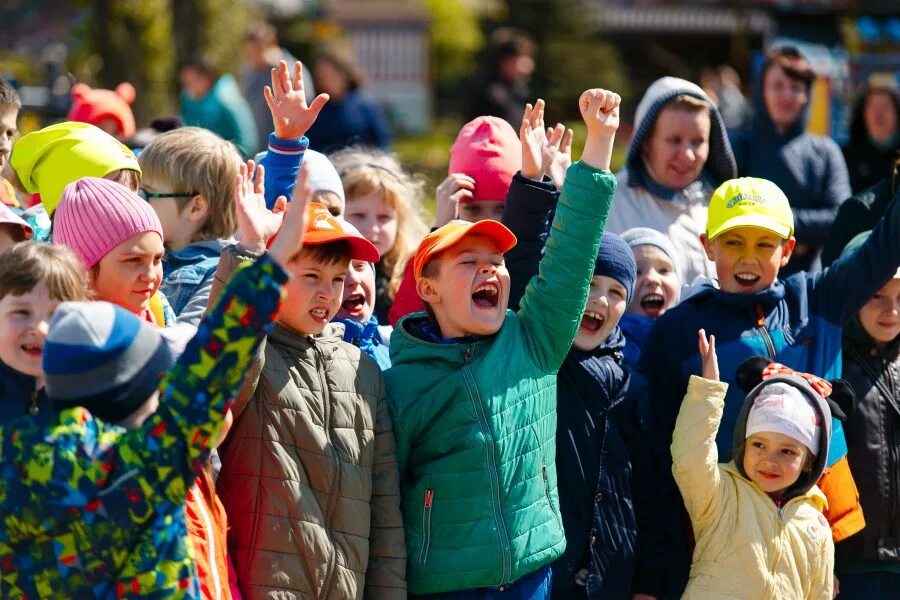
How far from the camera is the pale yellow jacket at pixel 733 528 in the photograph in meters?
4.12

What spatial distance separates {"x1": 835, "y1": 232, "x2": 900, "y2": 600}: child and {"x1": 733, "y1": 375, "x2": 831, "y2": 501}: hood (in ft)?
1.03

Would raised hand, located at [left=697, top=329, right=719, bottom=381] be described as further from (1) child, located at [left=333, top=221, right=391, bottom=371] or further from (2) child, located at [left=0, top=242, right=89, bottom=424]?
(2) child, located at [left=0, top=242, right=89, bottom=424]

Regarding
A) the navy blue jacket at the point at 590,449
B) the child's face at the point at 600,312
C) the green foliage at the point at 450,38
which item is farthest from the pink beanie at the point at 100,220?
the green foliage at the point at 450,38

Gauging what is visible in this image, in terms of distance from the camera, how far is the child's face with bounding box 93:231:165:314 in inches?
146

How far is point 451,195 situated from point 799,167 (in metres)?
2.54

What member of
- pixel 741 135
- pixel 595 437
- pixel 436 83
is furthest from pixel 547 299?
pixel 436 83

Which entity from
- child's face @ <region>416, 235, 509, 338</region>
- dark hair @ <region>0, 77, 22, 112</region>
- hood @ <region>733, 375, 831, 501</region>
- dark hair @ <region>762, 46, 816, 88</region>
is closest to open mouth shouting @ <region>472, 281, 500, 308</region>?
child's face @ <region>416, 235, 509, 338</region>

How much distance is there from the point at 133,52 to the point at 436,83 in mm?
28837

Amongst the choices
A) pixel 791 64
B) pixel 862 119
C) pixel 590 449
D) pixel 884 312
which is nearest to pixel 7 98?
pixel 590 449

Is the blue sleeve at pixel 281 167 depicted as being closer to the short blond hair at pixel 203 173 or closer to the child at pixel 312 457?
the short blond hair at pixel 203 173

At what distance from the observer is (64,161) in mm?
4613

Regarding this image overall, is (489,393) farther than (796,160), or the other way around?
(796,160)

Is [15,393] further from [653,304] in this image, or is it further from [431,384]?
[653,304]

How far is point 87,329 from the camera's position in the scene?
9.57ft
